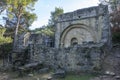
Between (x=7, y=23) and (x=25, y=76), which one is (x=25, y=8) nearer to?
(x=7, y=23)

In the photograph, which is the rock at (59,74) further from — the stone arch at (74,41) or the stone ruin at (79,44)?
the stone arch at (74,41)

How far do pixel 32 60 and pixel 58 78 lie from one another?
4.87 meters

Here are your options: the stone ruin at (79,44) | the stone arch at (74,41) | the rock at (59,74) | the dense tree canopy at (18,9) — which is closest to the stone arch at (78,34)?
the stone ruin at (79,44)

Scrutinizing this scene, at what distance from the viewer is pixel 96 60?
514 inches

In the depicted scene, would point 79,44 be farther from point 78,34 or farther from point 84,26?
point 78,34

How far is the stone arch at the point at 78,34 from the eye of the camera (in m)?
20.8

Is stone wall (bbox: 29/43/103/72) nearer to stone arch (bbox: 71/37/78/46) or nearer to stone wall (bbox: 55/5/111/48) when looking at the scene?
stone wall (bbox: 55/5/111/48)

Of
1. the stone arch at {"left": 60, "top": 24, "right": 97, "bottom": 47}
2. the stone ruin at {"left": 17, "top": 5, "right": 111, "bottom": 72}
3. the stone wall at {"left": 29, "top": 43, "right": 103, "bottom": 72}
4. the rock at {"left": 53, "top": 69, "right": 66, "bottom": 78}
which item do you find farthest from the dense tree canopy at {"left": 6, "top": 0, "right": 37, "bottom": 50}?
the rock at {"left": 53, "top": 69, "right": 66, "bottom": 78}

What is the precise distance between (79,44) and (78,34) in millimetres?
6755

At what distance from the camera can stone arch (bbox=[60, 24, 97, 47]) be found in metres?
20.8

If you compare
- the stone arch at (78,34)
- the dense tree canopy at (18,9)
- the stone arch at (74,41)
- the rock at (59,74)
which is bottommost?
the rock at (59,74)

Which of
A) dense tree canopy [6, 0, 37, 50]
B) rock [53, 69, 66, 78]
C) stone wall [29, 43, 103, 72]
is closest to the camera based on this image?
rock [53, 69, 66, 78]

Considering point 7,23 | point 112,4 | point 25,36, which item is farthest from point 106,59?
point 7,23

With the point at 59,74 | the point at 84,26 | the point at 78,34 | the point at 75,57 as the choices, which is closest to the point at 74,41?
the point at 78,34
